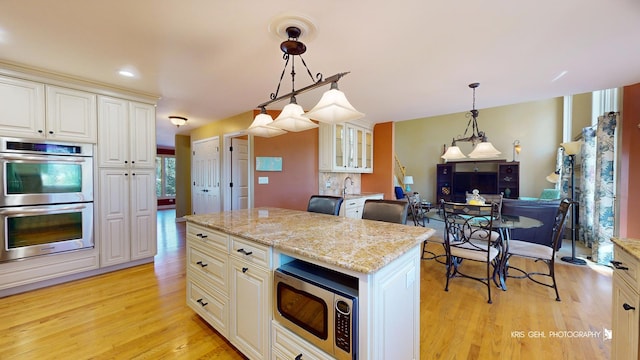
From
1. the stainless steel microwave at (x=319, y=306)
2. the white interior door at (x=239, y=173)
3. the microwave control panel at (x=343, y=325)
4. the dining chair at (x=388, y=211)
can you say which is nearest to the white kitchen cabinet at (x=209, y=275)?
the stainless steel microwave at (x=319, y=306)

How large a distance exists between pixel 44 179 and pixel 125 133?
913 millimetres

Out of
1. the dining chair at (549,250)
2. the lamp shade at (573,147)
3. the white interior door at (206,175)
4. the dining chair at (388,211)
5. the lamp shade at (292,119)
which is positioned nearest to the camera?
the lamp shade at (292,119)

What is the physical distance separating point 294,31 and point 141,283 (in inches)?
121

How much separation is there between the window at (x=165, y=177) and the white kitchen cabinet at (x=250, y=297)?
8662 millimetres

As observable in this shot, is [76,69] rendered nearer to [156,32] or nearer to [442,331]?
[156,32]

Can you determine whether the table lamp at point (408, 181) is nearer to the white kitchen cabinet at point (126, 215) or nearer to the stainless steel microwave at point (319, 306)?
the white kitchen cabinet at point (126, 215)

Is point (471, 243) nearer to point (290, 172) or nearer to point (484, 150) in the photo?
point (484, 150)

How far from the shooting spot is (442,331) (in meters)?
1.95

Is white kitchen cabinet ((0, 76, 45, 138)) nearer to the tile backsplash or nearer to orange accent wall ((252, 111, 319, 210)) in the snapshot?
orange accent wall ((252, 111, 319, 210))

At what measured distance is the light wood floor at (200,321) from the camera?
1.74 meters

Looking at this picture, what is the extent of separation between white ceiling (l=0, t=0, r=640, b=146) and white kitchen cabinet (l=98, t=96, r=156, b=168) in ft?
1.02

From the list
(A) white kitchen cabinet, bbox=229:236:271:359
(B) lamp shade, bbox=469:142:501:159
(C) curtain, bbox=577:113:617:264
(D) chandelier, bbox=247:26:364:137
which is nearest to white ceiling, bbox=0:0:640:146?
(D) chandelier, bbox=247:26:364:137

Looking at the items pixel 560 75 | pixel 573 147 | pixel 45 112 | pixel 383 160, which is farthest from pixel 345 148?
pixel 45 112

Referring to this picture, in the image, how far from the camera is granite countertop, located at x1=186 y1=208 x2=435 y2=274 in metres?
1.14
